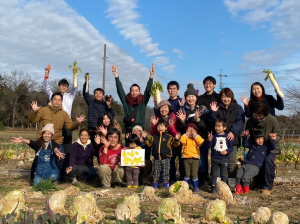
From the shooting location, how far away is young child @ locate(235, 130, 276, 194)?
18.2ft

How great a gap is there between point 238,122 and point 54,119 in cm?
377

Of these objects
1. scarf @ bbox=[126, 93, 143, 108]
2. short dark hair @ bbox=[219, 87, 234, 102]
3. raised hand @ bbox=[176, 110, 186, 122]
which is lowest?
raised hand @ bbox=[176, 110, 186, 122]

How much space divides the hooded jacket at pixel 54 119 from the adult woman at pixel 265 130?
3597mm

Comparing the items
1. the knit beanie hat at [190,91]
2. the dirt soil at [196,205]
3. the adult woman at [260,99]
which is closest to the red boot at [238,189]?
the dirt soil at [196,205]

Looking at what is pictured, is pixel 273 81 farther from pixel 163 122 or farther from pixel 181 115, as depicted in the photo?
pixel 163 122

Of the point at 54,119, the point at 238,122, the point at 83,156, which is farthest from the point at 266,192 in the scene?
the point at 54,119

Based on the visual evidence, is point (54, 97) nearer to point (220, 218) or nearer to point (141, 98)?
point (141, 98)

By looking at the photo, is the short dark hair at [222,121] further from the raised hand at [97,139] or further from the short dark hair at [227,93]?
the raised hand at [97,139]

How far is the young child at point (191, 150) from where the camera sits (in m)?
5.86

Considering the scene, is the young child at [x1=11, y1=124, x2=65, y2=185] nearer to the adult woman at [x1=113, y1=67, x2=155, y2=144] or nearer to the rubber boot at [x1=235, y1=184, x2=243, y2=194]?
the adult woman at [x1=113, y1=67, x2=155, y2=144]

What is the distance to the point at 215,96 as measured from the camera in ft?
20.5

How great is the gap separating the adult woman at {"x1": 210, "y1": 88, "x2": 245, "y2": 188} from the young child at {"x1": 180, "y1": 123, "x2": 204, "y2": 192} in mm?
555

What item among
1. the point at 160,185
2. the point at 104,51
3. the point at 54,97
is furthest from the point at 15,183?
the point at 104,51

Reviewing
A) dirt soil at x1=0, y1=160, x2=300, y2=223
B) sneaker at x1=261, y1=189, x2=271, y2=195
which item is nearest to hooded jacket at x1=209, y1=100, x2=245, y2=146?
sneaker at x1=261, y1=189, x2=271, y2=195
